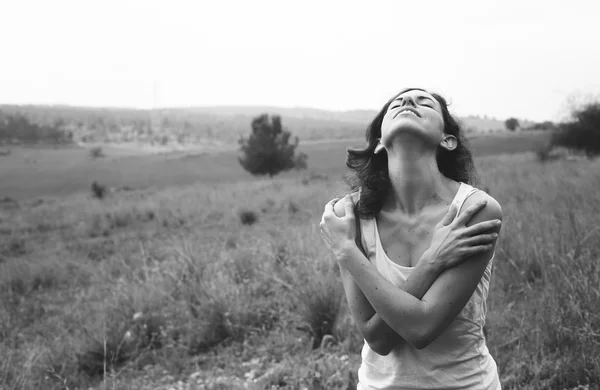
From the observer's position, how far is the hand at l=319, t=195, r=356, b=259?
1.64 meters

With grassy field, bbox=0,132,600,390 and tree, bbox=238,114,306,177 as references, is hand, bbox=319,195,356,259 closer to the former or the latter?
grassy field, bbox=0,132,600,390

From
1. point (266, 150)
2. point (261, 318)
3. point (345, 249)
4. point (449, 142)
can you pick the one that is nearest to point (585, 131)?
Result: point (266, 150)

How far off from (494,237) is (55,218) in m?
19.0

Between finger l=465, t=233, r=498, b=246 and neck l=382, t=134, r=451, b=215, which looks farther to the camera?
neck l=382, t=134, r=451, b=215

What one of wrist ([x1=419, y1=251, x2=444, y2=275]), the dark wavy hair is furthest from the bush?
wrist ([x1=419, y1=251, x2=444, y2=275])

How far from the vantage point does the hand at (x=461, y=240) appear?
4.80ft

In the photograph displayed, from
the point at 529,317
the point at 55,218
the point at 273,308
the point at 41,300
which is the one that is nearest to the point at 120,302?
the point at 273,308

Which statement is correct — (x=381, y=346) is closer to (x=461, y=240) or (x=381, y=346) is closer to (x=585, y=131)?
(x=461, y=240)

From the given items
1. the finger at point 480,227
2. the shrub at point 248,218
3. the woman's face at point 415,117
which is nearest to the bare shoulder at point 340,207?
the woman's face at point 415,117

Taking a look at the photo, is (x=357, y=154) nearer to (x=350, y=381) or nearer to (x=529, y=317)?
(x=350, y=381)

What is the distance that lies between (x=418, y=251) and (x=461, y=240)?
23 cm

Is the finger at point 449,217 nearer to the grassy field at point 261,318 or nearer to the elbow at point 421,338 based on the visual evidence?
the elbow at point 421,338

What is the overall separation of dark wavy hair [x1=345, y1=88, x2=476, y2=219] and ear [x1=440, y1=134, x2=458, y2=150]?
0.22 feet

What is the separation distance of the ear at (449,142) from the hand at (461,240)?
0.93ft
